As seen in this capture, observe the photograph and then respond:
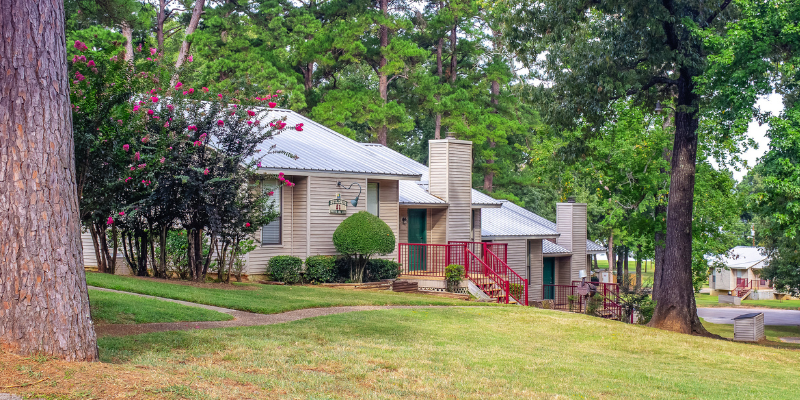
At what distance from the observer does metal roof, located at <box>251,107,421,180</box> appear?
19.8 meters

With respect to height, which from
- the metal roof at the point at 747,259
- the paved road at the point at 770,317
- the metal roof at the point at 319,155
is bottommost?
the paved road at the point at 770,317

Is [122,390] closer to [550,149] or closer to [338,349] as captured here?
[338,349]

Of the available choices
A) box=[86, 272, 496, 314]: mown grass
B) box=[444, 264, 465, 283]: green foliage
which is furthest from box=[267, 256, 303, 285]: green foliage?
box=[444, 264, 465, 283]: green foliage

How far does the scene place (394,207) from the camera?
22.7m

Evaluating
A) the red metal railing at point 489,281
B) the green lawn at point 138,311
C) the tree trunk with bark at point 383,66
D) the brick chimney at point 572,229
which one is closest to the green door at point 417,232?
the red metal railing at point 489,281

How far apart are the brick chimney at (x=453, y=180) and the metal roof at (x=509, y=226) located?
12.3 feet

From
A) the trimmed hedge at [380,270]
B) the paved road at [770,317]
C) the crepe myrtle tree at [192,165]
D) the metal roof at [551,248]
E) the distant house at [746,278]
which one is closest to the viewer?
the crepe myrtle tree at [192,165]

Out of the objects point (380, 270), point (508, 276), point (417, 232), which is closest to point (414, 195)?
point (417, 232)

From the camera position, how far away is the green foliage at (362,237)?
19656 millimetres

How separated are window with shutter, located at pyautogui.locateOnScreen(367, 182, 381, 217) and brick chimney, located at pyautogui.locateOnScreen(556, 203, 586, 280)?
562 inches

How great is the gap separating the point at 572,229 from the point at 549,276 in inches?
101

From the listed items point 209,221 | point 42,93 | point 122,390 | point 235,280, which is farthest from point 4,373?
point 235,280

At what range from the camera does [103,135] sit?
13.1 meters

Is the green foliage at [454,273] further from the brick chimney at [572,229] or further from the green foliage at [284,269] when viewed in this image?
the brick chimney at [572,229]
